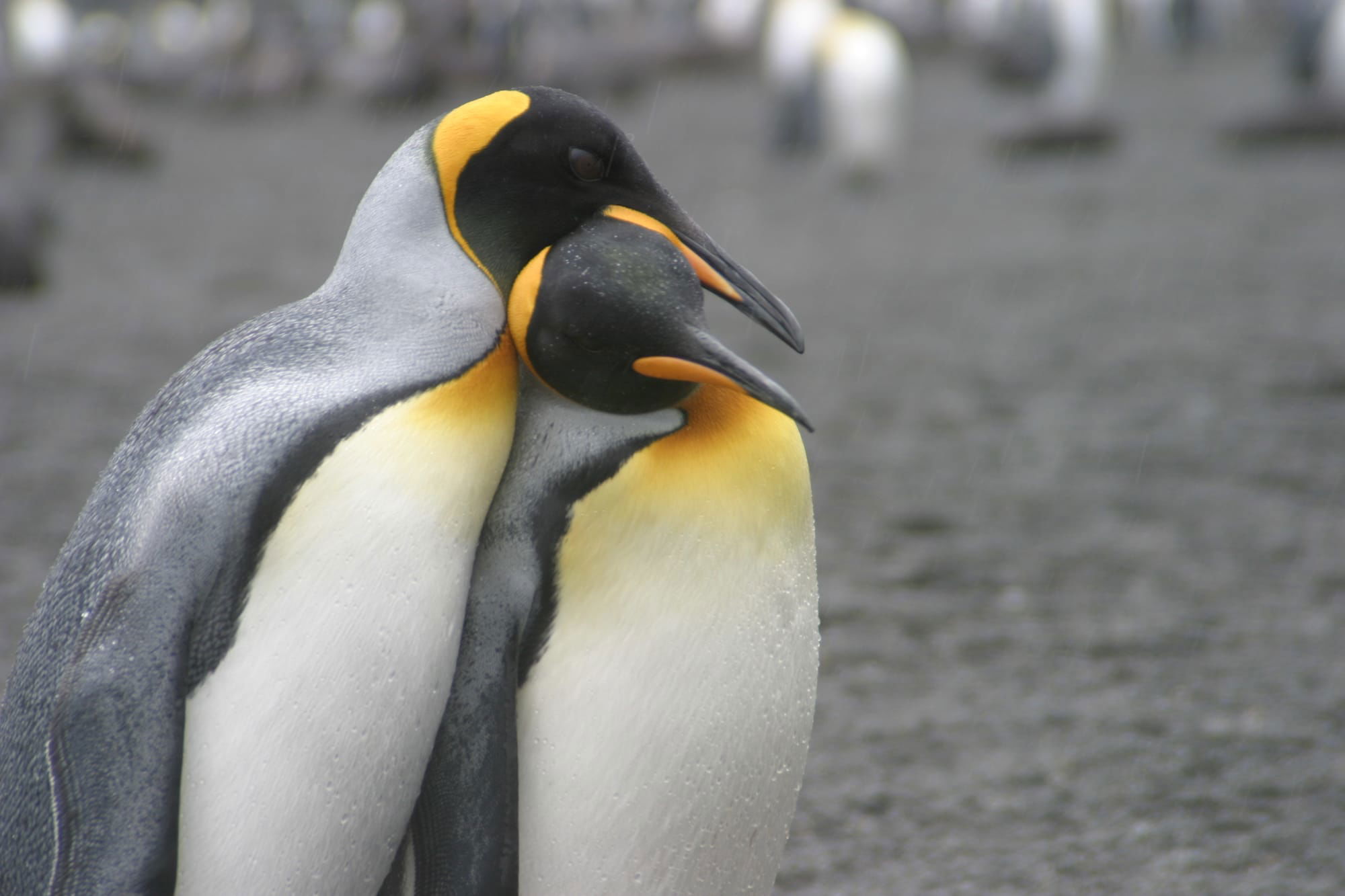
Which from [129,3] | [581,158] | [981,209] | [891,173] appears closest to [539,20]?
[891,173]

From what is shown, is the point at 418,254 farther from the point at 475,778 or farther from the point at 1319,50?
the point at 1319,50

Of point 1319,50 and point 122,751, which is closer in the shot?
point 122,751

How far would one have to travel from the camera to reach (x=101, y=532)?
141 cm

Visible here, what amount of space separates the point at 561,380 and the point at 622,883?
1.74ft

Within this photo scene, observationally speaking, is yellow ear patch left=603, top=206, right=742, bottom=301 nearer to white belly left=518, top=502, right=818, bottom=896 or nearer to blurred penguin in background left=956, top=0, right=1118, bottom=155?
white belly left=518, top=502, right=818, bottom=896

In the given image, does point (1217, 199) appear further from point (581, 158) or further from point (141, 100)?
point (141, 100)

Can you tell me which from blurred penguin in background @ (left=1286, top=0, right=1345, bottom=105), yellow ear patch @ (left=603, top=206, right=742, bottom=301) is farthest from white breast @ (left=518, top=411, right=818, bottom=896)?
blurred penguin in background @ (left=1286, top=0, right=1345, bottom=105)

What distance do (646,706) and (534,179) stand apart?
1.80ft

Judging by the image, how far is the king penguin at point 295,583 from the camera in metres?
1.31

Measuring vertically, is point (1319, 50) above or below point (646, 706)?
above

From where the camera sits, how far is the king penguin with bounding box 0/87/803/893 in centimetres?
131

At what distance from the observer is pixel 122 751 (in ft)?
4.25

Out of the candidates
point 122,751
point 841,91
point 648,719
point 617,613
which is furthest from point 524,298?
point 841,91

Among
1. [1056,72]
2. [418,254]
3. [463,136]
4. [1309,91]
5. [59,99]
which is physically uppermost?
[463,136]
